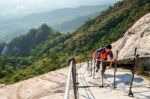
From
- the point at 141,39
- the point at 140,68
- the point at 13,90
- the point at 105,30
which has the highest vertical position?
the point at 105,30

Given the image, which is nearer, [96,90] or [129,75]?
[96,90]

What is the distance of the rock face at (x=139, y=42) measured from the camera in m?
19.3

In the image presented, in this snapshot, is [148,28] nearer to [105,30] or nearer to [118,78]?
[118,78]

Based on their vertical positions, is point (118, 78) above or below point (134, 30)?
below

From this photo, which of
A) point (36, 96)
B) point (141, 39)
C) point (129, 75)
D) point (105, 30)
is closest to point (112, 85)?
→ point (129, 75)

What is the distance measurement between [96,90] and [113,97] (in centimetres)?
191

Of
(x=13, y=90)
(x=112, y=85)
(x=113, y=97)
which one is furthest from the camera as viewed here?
(x=13, y=90)

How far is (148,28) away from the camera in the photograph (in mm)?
21578

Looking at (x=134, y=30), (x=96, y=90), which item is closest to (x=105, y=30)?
(x=134, y=30)

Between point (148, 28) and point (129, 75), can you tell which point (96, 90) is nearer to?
point (129, 75)

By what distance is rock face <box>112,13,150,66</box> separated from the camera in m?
19.3

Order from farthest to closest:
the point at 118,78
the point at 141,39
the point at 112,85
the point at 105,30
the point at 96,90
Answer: the point at 105,30
the point at 141,39
the point at 118,78
the point at 112,85
the point at 96,90

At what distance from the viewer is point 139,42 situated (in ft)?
67.6

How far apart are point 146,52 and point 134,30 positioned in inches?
185
